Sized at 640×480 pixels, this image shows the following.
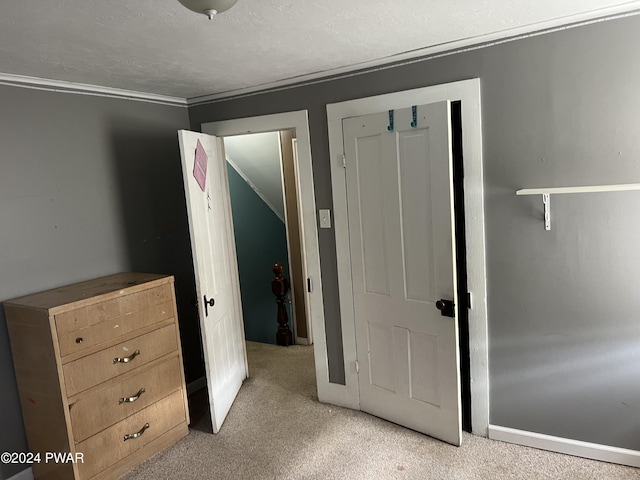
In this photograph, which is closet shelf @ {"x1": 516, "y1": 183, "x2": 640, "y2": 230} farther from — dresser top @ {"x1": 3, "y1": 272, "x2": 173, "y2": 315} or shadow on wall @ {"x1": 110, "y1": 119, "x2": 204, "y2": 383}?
shadow on wall @ {"x1": 110, "y1": 119, "x2": 204, "y2": 383}

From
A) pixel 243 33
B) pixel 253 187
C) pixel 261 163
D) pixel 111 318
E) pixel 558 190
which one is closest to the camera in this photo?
pixel 243 33

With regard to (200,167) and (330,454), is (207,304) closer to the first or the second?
(200,167)

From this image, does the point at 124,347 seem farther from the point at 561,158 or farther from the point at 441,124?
the point at 561,158

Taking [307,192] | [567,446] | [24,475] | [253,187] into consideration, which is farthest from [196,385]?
[567,446]

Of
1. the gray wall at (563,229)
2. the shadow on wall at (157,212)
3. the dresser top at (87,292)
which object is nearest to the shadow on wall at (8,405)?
the dresser top at (87,292)

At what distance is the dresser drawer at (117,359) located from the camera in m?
2.09

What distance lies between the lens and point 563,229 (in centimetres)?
213

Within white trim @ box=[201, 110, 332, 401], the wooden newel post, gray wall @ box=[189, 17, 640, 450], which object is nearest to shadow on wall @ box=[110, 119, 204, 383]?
white trim @ box=[201, 110, 332, 401]

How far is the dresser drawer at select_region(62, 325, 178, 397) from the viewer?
2.09m

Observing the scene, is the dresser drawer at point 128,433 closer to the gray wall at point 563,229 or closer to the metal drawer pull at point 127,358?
the metal drawer pull at point 127,358

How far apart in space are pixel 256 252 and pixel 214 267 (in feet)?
4.63

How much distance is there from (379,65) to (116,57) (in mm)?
1344

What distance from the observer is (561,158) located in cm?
208

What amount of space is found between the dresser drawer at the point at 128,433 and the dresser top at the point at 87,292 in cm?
67
